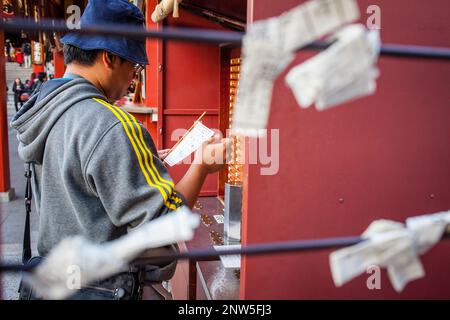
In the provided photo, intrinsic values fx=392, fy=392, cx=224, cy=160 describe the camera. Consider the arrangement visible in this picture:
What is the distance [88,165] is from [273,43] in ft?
2.49

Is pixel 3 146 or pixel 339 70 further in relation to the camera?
pixel 3 146

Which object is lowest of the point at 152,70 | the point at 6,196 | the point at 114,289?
the point at 6,196

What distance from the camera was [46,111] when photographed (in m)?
1.31

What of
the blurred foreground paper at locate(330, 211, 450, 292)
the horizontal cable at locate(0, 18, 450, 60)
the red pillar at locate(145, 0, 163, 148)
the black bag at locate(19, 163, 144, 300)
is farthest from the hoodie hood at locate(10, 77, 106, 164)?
the red pillar at locate(145, 0, 163, 148)

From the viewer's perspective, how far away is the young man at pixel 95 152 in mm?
1200

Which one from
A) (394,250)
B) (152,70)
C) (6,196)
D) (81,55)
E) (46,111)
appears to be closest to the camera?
(394,250)

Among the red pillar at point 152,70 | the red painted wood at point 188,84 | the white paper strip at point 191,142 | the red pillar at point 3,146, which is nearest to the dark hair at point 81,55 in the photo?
the white paper strip at point 191,142

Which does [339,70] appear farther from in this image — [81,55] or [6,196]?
[6,196]

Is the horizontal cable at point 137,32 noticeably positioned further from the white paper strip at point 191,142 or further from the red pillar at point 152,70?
the red pillar at point 152,70

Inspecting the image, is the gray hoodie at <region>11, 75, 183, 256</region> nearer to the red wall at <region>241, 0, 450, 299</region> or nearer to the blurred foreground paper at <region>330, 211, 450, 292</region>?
the red wall at <region>241, 0, 450, 299</region>

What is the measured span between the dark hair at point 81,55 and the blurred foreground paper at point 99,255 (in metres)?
0.85

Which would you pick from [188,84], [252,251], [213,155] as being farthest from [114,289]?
[188,84]

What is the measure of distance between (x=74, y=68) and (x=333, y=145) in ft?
3.18
